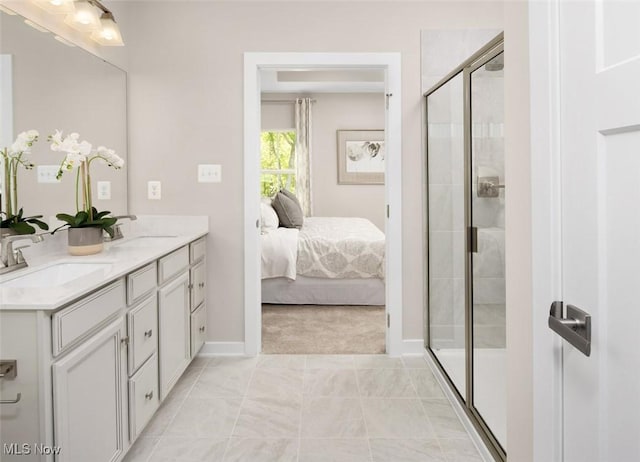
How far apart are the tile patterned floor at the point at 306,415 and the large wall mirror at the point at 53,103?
1215 millimetres

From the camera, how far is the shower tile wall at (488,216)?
6.36 feet

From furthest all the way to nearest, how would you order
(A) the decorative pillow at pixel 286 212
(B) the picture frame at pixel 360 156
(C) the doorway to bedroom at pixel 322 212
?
(B) the picture frame at pixel 360 156 → (A) the decorative pillow at pixel 286 212 → (C) the doorway to bedroom at pixel 322 212

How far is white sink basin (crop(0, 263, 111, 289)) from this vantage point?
1718 millimetres

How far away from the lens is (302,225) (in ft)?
17.1

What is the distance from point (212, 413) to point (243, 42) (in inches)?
94.0

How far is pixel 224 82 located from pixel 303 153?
3.69 metres

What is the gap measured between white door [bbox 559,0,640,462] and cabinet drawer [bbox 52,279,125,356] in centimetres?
134

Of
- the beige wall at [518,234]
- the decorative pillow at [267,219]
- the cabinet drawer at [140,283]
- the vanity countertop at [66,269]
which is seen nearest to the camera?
the beige wall at [518,234]

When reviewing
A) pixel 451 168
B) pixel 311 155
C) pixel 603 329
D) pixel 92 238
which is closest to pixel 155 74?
pixel 92 238

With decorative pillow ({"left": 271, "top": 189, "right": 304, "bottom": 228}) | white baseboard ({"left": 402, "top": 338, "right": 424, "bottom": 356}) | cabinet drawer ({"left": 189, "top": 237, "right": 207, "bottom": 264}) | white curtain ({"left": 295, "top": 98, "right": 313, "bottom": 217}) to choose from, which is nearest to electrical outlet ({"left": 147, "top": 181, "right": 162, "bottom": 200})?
cabinet drawer ({"left": 189, "top": 237, "right": 207, "bottom": 264})

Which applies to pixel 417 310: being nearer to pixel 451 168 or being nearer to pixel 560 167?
pixel 451 168

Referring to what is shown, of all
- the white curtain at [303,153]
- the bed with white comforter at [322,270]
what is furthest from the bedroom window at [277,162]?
the bed with white comforter at [322,270]

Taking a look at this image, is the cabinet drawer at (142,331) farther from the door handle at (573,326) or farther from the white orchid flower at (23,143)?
the door handle at (573,326)
